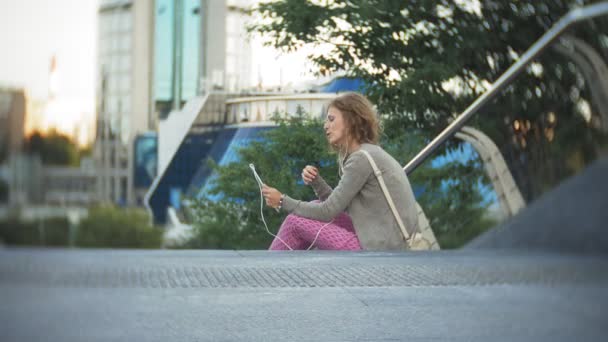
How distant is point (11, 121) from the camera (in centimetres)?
405

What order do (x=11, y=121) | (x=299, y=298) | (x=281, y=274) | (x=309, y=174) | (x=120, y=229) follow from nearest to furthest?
(x=299, y=298), (x=281, y=274), (x=11, y=121), (x=309, y=174), (x=120, y=229)

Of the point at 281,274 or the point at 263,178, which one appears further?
the point at 263,178

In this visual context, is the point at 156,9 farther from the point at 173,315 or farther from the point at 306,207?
the point at 173,315

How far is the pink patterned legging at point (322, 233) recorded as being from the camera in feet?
13.2

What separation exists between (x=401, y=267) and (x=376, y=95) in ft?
5.85

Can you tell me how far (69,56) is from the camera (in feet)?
16.3

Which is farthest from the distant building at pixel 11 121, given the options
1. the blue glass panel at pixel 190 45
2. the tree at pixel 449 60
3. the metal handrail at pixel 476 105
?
the metal handrail at pixel 476 105

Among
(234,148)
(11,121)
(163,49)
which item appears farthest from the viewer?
(163,49)

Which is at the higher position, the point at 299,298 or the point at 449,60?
the point at 449,60

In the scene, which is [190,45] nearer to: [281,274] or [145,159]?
[145,159]

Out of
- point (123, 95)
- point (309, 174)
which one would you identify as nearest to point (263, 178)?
point (309, 174)

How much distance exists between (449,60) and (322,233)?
1.99 metres

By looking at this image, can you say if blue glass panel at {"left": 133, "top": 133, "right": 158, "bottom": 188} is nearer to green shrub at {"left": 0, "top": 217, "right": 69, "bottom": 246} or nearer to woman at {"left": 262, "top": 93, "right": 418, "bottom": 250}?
green shrub at {"left": 0, "top": 217, "right": 69, "bottom": 246}

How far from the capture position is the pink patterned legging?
404 centimetres
